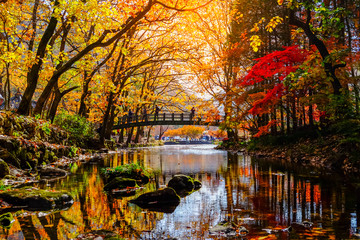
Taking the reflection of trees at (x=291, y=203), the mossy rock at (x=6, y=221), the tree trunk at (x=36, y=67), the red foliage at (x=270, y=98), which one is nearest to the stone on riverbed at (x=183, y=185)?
the reflection of trees at (x=291, y=203)

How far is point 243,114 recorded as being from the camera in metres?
17.1

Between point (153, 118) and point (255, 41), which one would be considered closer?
point (255, 41)

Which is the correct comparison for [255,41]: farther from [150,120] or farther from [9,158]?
[150,120]

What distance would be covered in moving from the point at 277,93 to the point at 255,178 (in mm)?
6741

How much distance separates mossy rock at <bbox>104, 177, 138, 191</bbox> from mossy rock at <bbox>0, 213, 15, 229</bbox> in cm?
278

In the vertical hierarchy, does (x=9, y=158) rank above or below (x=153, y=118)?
below

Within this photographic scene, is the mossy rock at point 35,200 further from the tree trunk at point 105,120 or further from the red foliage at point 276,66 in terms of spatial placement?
the tree trunk at point 105,120

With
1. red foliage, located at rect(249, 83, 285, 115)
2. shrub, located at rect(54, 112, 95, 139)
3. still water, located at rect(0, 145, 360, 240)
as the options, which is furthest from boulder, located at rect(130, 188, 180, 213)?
shrub, located at rect(54, 112, 95, 139)

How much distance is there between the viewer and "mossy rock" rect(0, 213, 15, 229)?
3938mm

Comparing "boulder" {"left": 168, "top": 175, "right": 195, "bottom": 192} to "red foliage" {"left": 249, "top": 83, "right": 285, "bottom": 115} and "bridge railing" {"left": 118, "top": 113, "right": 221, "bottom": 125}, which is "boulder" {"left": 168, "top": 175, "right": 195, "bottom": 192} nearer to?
"red foliage" {"left": 249, "top": 83, "right": 285, "bottom": 115}

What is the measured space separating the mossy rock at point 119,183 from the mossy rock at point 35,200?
5.46 feet

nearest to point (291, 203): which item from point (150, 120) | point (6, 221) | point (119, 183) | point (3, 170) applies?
point (119, 183)

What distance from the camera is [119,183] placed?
23.5 ft

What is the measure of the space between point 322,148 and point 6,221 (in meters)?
11.6
